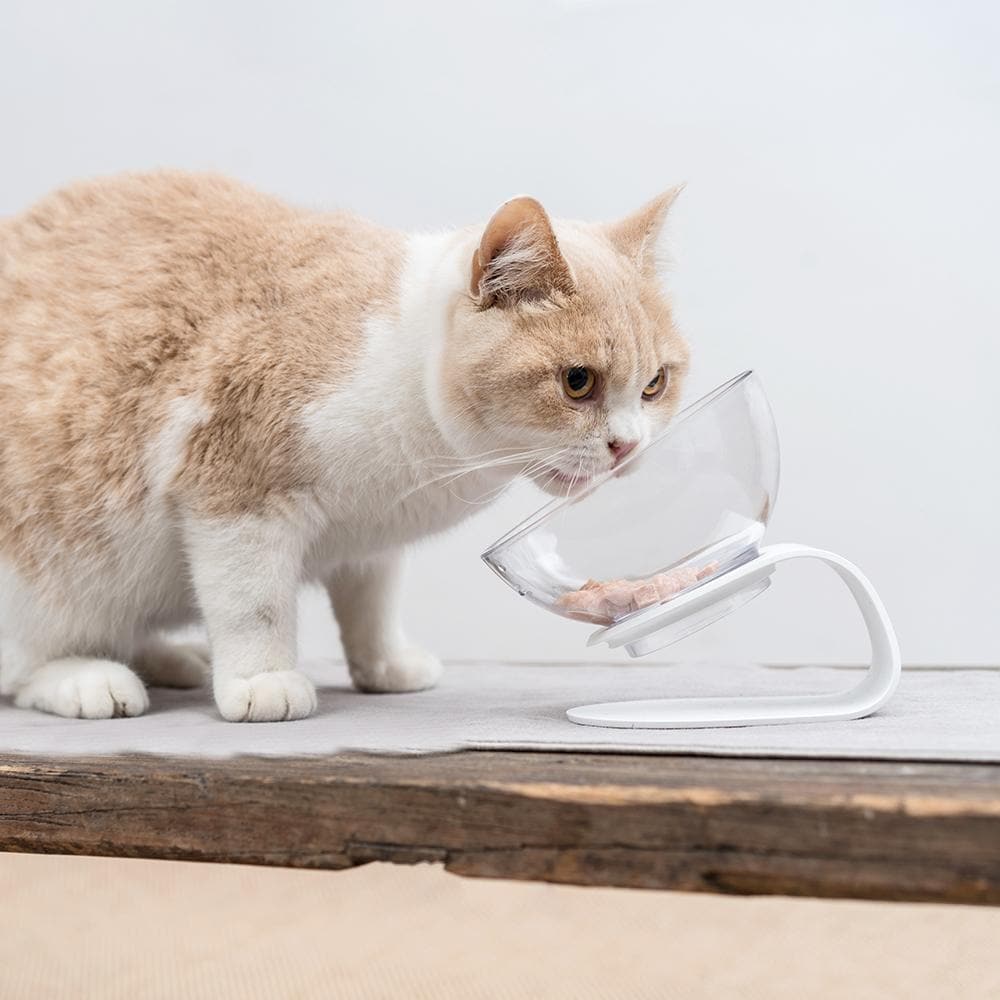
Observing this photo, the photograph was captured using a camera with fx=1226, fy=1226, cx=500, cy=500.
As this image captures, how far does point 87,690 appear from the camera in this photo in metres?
1.34

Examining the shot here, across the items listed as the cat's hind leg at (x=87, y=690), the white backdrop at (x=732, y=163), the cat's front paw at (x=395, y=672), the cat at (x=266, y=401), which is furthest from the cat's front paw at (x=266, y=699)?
the white backdrop at (x=732, y=163)

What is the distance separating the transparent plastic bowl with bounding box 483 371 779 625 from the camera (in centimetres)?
104

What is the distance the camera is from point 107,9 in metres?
2.40

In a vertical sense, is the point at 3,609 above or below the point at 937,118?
below

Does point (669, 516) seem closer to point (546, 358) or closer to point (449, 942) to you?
point (546, 358)

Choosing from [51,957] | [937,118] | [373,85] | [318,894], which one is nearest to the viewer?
[51,957]

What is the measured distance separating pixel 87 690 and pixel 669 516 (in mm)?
689

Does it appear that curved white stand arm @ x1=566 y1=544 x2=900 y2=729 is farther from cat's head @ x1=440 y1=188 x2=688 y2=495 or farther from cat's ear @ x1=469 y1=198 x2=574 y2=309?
cat's ear @ x1=469 y1=198 x2=574 y2=309

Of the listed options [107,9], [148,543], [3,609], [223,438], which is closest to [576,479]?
[223,438]

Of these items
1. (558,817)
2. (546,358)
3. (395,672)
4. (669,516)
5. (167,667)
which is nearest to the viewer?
(558,817)

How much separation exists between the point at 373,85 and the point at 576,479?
1423 millimetres

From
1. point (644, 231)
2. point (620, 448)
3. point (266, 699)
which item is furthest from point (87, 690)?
point (644, 231)

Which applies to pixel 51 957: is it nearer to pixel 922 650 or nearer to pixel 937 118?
pixel 922 650

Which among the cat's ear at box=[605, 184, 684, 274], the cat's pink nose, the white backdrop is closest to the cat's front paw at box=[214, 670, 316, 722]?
the cat's pink nose
